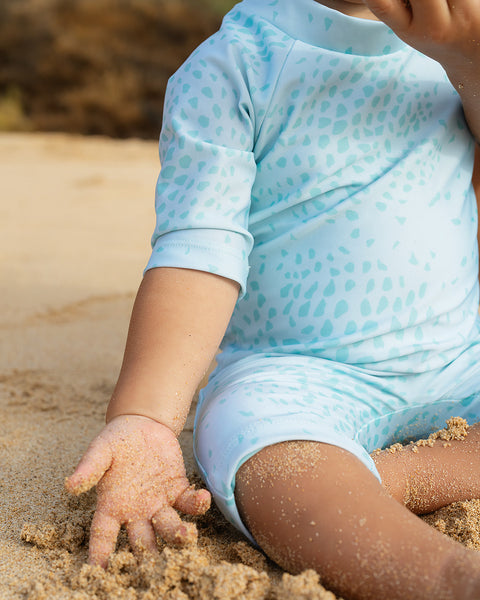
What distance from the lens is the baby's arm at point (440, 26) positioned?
94 cm

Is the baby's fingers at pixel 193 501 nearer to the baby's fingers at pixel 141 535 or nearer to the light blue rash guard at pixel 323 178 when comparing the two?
the baby's fingers at pixel 141 535

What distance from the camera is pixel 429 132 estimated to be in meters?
1.14

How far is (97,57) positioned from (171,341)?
8.23 m

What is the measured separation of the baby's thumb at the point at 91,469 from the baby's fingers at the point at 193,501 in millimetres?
95

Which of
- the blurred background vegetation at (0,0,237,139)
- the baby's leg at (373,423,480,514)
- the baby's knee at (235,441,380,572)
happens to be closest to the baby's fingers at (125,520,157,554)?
the baby's knee at (235,441,380,572)

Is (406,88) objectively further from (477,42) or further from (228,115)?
(228,115)

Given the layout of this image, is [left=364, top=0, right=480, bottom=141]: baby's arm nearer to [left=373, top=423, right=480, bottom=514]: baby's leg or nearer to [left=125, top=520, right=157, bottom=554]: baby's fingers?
[left=373, top=423, right=480, bottom=514]: baby's leg

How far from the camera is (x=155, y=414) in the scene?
3.03 feet

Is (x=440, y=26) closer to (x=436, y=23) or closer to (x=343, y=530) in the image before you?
(x=436, y=23)

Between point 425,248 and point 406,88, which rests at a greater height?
point 406,88

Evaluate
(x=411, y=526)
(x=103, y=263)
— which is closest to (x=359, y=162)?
(x=411, y=526)

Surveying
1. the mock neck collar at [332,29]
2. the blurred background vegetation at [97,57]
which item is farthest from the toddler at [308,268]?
the blurred background vegetation at [97,57]

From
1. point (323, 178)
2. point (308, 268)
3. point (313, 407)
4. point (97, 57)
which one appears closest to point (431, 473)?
point (313, 407)

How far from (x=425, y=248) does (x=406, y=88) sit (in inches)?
9.8
